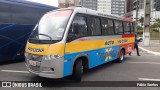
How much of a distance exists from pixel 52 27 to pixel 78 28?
0.93 meters

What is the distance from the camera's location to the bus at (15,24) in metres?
9.56

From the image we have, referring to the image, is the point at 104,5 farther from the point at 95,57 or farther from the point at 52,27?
the point at 52,27

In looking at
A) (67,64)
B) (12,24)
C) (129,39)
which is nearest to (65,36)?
(67,64)

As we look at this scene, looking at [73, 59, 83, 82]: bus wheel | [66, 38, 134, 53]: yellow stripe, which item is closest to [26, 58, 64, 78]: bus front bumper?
[66, 38, 134, 53]: yellow stripe

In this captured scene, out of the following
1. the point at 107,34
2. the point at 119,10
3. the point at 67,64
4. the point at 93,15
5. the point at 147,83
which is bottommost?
the point at 147,83

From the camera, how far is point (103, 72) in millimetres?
8656

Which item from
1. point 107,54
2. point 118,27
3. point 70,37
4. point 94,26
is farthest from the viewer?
point 118,27

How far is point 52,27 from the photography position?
6598mm

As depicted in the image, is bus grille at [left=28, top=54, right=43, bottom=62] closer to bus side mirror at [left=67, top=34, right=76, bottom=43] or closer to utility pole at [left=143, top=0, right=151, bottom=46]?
bus side mirror at [left=67, top=34, right=76, bottom=43]

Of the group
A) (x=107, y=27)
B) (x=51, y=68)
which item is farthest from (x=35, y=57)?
(x=107, y=27)

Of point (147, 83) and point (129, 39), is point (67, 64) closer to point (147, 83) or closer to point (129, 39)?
point (147, 83)

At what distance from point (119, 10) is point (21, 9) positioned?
68.0 m

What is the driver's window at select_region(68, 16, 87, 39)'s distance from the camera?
6.60 meters

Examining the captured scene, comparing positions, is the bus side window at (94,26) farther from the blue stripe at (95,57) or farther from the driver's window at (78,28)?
the blue stripe at (95,57)
